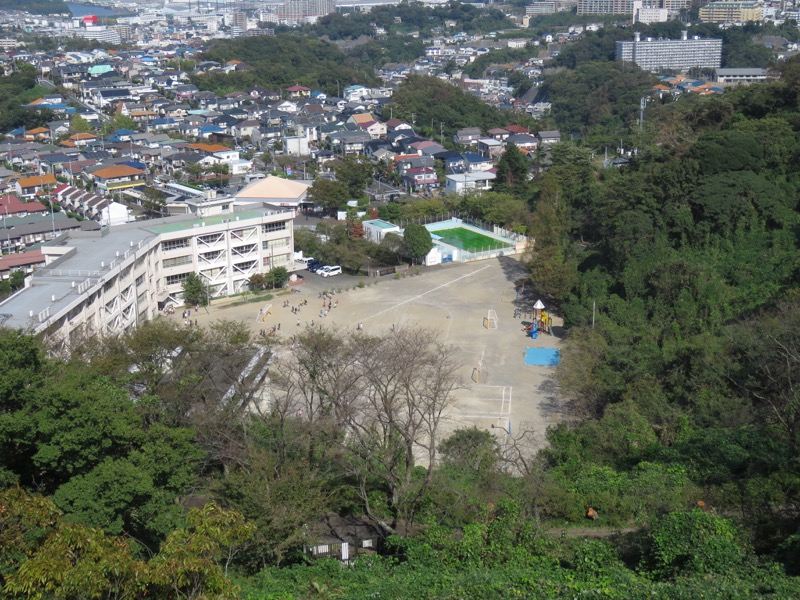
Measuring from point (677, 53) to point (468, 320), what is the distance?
3869cm

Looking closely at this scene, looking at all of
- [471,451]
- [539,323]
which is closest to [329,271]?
[539,323]

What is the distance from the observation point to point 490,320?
14422 mm

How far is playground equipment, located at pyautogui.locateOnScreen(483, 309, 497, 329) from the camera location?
14.2 metres

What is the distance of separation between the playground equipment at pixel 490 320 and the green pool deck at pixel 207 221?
15.9 ft

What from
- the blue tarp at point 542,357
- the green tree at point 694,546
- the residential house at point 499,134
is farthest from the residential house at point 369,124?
the green tree at point 694,546

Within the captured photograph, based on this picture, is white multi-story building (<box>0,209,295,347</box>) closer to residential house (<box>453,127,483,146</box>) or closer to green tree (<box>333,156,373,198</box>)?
green tree (<box>333,156,373,198</box>)

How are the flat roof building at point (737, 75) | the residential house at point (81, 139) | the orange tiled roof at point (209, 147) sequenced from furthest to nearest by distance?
the flat roof building at point (737, 75) < the residential house at point (81, 139) < the orange tiled roof at point (209, 147)

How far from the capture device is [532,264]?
Answer: 15.0 m

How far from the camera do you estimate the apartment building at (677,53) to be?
156ft

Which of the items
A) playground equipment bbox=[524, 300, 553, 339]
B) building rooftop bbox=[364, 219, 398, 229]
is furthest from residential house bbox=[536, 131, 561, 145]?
playground equipment bbox=[524, 300, 553, 339]

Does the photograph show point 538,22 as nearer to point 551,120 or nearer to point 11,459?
point 551,120

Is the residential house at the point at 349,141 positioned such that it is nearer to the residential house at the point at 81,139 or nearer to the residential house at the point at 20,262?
the residential house at the point at 81,139

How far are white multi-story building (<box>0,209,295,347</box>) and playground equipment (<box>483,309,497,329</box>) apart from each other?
444cm

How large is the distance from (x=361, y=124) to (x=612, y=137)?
9.17m
